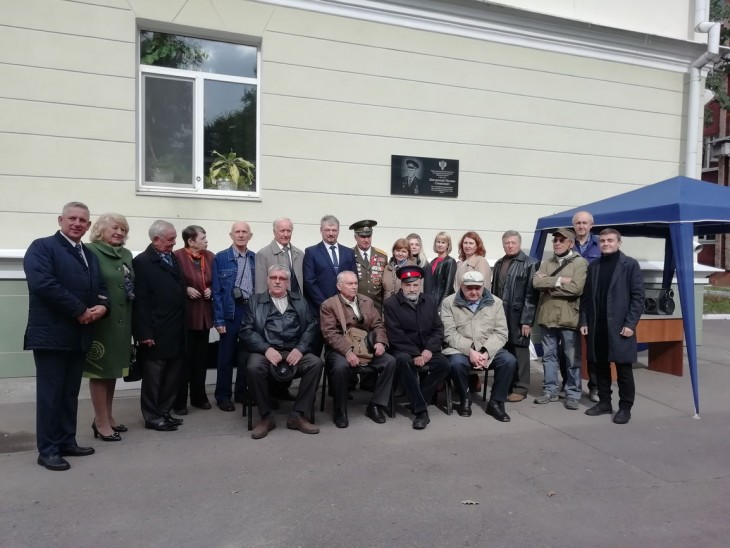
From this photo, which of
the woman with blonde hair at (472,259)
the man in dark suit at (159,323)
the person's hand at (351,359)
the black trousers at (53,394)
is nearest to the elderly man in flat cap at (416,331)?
the person's hand at (351,359)

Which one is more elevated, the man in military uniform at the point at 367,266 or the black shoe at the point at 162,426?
the man in military uniform at the point at 367,266

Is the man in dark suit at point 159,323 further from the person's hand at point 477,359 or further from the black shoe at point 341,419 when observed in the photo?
the person's hand at point 477,359

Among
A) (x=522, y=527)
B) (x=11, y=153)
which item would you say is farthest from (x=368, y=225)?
(x=11, y=153)

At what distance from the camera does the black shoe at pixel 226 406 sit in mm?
5543

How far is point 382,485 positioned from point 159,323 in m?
2.30

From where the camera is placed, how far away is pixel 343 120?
7516 mm

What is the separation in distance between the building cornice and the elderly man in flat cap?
402 cm

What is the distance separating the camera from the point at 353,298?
5.39 meters

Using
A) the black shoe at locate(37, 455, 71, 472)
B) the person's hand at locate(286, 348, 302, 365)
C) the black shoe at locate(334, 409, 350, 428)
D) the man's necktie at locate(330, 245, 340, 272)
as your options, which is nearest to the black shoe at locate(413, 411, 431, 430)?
the black shoe at locate(334, 409, 350, 428)

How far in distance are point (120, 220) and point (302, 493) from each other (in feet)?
8.39

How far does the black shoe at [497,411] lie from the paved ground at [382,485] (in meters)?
0.11

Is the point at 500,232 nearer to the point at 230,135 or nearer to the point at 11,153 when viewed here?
the point at 230,135

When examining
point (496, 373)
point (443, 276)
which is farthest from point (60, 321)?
point (443, 276)

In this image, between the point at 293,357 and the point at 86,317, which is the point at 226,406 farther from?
the point at 86,317
